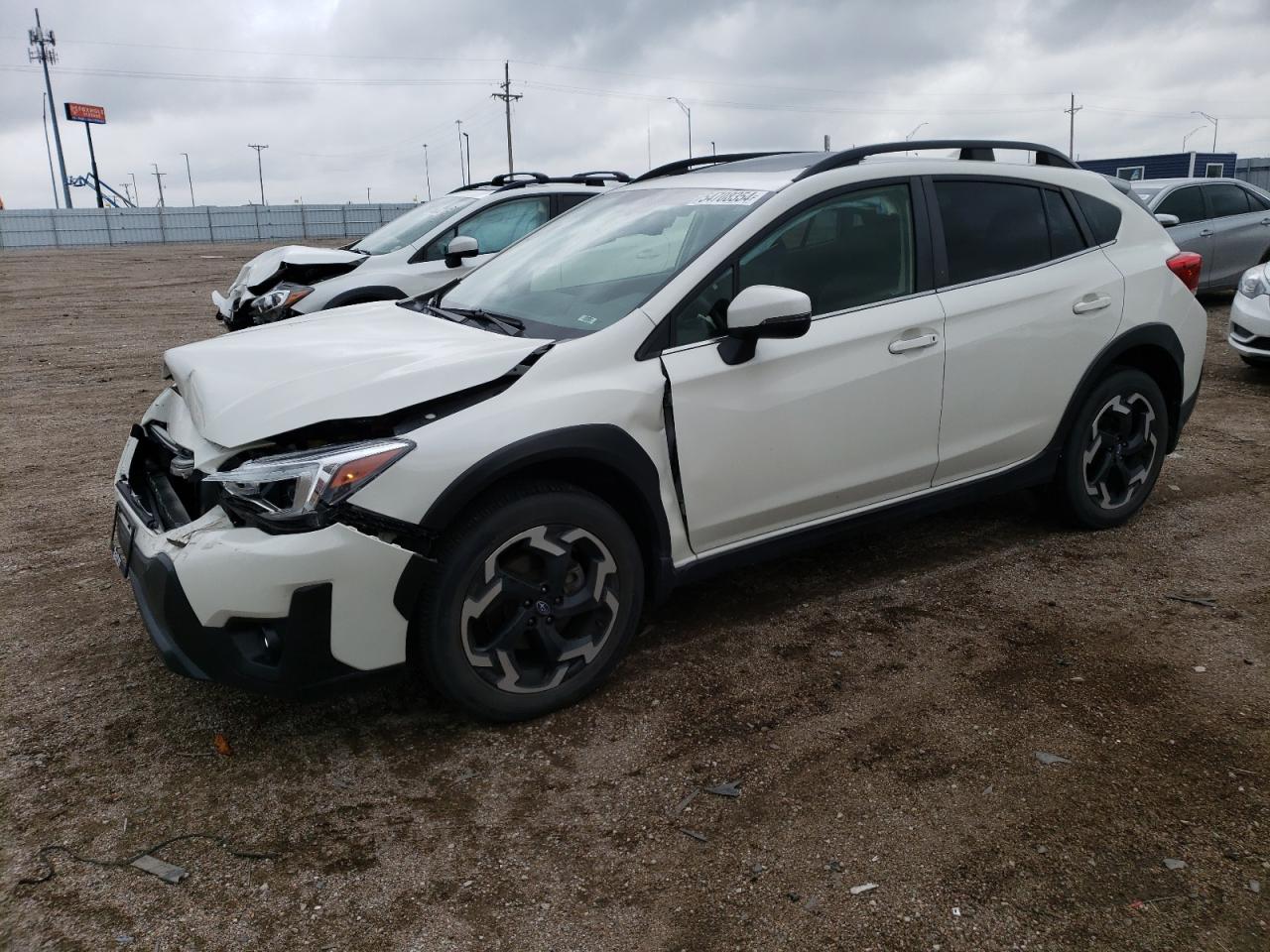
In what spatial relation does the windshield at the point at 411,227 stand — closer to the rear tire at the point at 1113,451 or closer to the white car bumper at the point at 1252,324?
the rear tire at the point at 1113,451

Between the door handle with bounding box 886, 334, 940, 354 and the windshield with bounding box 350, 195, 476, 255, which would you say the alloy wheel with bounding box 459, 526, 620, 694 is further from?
the windshield with bounding box 350, 195, 476, 255

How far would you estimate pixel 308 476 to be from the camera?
9.43 feet

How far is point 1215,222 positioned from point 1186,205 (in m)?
0.42

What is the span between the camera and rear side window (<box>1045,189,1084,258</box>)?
457 centimetres

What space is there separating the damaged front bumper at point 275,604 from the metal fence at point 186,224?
53835 millimetres

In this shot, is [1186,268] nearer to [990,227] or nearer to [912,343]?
[990,227]

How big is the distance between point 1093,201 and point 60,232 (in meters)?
57.6

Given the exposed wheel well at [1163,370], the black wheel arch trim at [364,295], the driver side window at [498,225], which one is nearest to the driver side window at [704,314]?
the exposed wheel well at [1163,370]

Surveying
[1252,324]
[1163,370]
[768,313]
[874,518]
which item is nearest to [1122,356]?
[1163,370]

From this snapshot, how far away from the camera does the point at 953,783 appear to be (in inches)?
118

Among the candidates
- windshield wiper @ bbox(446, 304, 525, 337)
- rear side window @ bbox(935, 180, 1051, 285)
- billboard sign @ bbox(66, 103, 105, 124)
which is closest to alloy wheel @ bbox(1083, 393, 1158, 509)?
rear side window @ bbox(935, 180, 1051, 285)

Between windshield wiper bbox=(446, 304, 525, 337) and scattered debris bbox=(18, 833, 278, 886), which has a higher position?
windshield wiper bbox=(446, 304, 525, 337)

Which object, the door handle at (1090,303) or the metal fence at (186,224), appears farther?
the metal fence at (186,224)

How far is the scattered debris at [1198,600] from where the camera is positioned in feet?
13.8
